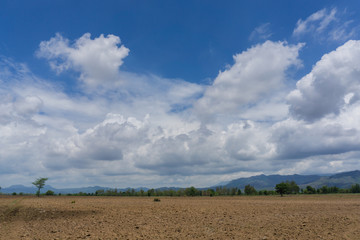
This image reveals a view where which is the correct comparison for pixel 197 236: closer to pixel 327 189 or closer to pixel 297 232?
pixel 297 232

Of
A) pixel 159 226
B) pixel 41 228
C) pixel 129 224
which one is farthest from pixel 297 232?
pixel 41 228

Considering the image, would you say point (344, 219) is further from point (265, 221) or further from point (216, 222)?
point (216, 222)

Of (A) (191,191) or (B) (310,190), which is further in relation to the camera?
(A) (191,191)

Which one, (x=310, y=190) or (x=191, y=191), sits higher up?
(x=191, y=191)

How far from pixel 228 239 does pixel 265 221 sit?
8.62 meters

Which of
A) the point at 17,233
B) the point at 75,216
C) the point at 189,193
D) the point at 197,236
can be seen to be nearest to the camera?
the point at 197,236

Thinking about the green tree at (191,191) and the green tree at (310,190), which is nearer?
the green tree at (310,190)

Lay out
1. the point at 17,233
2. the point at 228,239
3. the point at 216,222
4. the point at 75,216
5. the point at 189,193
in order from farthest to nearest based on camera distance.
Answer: the point at 189,193 < the point at 75,216 < the point at 216,222 < the point at 17,233 < the point at 228,239

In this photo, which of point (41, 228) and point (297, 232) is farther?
point (41, 228)

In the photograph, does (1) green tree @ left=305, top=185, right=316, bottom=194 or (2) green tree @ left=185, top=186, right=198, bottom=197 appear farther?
(2) green tree @ left=185, top=186, right=198, bottom=197

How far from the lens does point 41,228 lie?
83.5 ft

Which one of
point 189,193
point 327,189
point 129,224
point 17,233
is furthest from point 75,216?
point 327,189

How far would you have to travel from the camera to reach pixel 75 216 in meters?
32.7

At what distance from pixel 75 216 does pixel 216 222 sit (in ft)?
64.0
